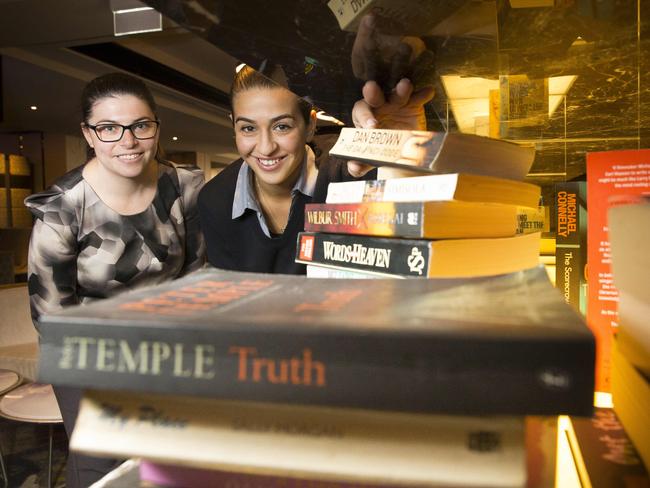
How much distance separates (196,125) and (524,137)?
26.4 feet

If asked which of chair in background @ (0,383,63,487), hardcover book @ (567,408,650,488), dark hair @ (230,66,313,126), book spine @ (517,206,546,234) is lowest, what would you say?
chair in background @ (0,383,63,487)

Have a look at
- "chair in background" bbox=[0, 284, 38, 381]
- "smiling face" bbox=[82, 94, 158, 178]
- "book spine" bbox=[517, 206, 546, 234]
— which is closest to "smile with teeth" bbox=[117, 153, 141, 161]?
"smiling face" bbox=[82, 94, 158, 178]

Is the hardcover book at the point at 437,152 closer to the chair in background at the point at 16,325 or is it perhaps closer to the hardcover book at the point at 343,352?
the hardcover book at the point at 343,352

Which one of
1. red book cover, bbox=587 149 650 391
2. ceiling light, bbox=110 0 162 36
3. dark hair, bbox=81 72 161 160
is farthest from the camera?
ceiling light, bbox=110 0 162 36

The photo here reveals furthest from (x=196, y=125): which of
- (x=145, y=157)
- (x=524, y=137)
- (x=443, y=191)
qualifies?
(x=443, y=191)

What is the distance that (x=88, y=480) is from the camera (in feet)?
5.13

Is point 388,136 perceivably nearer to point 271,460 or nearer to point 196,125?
point 271,460

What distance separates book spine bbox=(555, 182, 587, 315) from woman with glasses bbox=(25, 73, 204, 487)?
3.30 ft

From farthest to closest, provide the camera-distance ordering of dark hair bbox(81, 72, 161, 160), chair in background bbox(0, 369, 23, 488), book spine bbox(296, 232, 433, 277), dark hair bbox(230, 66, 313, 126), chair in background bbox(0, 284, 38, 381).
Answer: chair in background bbox(0, 284, 38, 381) → chair in background bbox(0, 369, 23, 488) → dark hair bbox(81, 72, 161, 160) → dark hair bbox(230, 66, 313, 126) → book spine bbox(296, 232, 433, 277)

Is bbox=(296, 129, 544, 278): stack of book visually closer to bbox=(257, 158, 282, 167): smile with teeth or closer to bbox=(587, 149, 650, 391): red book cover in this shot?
bbox=(587, 149, 650, 391): red book cover

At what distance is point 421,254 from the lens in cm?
56

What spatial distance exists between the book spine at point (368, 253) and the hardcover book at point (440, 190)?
2.4 inches

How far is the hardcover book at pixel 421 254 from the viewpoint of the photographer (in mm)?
559

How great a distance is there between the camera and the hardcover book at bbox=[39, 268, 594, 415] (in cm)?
28
